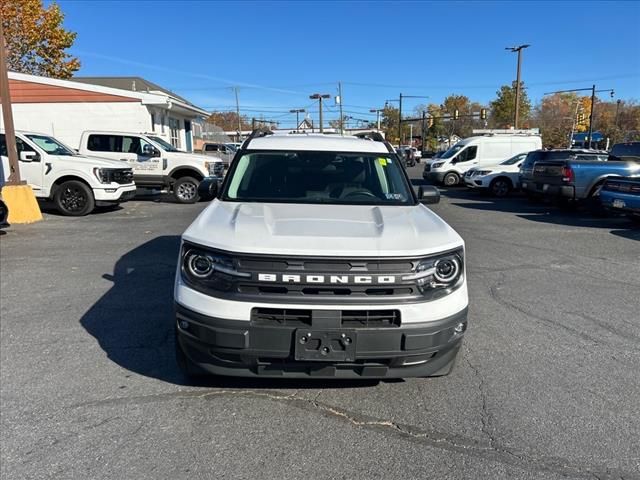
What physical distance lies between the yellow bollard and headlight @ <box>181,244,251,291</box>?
30.5 feet

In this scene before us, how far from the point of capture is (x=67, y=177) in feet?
38.1

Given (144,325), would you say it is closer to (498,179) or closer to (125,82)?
(498,179)

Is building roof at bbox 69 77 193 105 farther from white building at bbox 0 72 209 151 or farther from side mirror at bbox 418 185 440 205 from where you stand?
side mirror at bbox 418 185 440 205

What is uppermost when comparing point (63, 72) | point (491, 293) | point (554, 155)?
point (63, 72)

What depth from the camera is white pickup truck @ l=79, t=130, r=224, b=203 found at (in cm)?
1461

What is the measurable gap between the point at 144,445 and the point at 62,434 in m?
0.54

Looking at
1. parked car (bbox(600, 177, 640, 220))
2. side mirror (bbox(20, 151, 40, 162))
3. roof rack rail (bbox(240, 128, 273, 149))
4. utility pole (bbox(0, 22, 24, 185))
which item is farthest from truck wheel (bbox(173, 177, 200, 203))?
parked car (bbox(600, 177, 640, 220))

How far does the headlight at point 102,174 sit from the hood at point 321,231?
8.98 meters

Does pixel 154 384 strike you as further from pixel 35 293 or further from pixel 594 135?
pixel 594 135

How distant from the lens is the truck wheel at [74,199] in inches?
456

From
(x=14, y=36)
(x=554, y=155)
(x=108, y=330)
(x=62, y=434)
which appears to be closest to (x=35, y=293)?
(x=108, y=330)

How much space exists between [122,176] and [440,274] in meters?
11.0

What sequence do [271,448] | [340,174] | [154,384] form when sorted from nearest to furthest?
[271,448] → [154,384] → [340,174]

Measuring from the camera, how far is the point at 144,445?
283cm
